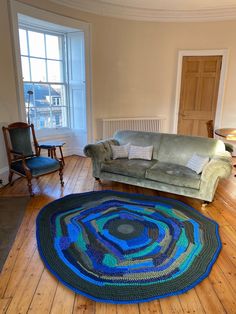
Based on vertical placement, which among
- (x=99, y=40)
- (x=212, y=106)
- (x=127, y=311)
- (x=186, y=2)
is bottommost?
(x=127, y=311)

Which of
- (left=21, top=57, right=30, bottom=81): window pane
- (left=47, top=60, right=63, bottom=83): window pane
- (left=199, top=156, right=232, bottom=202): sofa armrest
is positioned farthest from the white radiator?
(left=199, top=156, right=232, bottom=202): sofa armrest

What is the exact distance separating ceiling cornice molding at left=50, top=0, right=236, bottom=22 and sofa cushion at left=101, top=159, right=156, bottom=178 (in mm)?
3214

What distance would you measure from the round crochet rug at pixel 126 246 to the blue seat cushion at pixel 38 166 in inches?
21.9

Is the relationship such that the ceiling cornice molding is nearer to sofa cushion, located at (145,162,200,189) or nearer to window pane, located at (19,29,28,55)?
window pane, located at (19,29,28,55)

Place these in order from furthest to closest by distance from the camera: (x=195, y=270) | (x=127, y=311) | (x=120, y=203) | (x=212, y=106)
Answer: (x=212, y=106) < (x=120, y=203) < (x=195, y=270) < (x=127, y=311)

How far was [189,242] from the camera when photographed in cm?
244

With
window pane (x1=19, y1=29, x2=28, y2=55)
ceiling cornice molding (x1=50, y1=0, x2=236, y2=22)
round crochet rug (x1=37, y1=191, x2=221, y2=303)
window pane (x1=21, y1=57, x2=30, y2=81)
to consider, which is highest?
ceiling cornice molding (x1=50, y1=0, x2=236, y2=22)

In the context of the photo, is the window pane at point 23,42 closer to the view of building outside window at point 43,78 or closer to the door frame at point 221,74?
the view of building outside window at point 43,78

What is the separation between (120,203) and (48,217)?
964mm

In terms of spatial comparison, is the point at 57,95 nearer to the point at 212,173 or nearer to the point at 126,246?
the point at 212,173

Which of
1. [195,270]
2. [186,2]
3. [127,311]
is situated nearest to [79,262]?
[127,311]

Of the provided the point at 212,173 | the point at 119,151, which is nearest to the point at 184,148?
the point at 212,173

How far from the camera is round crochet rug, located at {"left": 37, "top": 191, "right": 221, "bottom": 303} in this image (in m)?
1.92

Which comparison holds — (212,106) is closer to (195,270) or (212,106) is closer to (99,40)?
(99,40)
